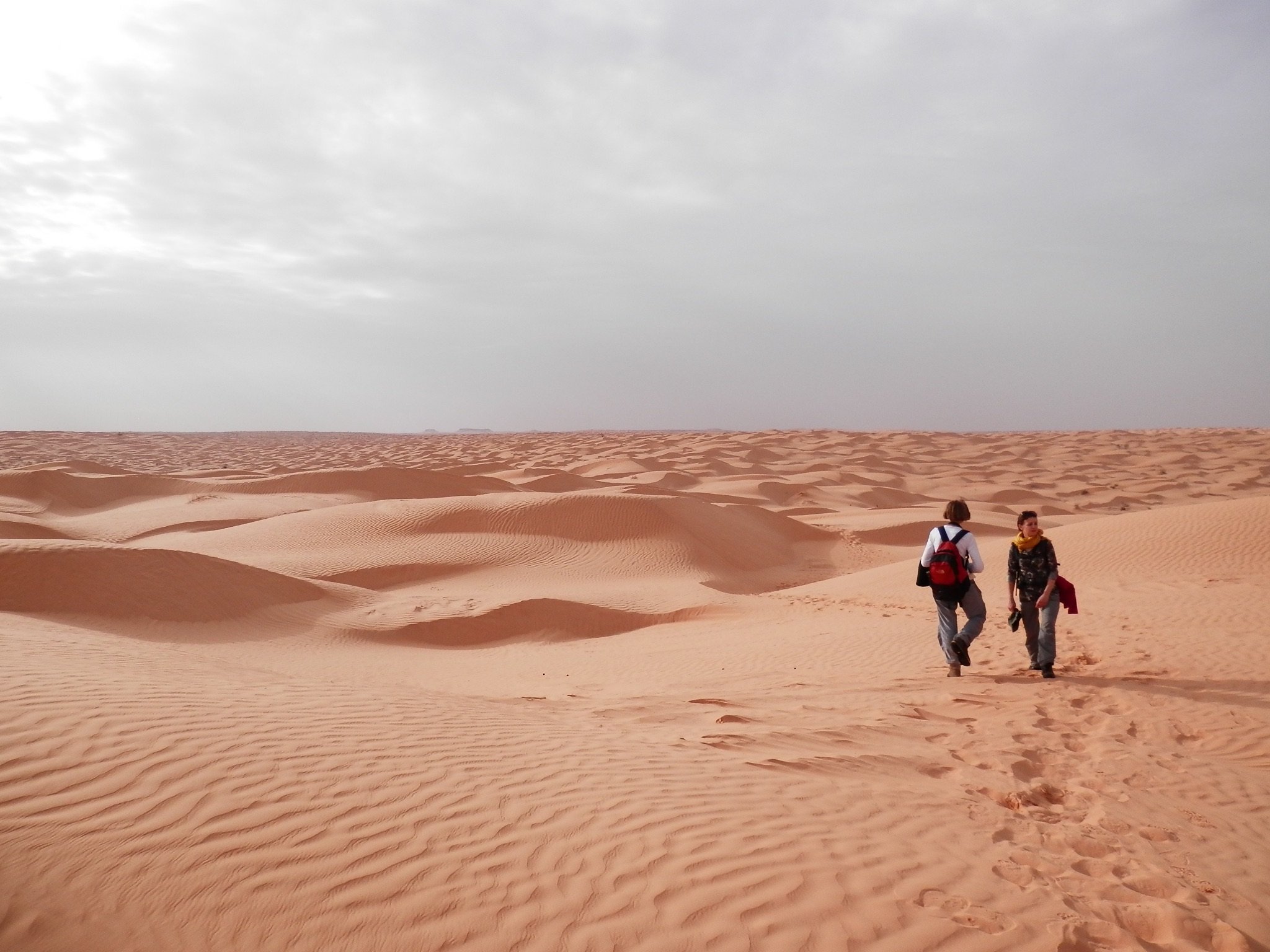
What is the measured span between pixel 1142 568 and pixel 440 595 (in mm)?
12284

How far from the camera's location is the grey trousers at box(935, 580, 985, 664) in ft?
25.4

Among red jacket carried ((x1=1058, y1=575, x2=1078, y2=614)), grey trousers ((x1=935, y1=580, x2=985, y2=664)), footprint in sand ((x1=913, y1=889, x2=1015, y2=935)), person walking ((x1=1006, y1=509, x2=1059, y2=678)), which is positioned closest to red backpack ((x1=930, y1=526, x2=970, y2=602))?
grey trousers ((x1=935, y1=580, x2=985, y2=664))

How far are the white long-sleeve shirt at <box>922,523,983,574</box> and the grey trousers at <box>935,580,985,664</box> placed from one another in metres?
0.23

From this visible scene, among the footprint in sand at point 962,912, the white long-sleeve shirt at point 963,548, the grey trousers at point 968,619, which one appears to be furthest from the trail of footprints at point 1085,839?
the white long-sleeve shirt at point 963,548

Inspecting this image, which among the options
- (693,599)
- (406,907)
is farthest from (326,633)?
(406,907)

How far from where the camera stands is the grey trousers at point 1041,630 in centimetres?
788

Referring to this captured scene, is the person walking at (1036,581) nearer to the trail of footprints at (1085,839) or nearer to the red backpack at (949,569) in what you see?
the red backpack at (949,569)

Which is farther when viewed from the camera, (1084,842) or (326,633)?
(326,633)

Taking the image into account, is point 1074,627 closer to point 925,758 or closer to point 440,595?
point 925,758

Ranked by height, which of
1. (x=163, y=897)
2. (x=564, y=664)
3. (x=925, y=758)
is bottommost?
(x=564, y=664)

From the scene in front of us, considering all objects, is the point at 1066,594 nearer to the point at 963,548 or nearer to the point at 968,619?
the point at 968,619

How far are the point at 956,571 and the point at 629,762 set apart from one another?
3.83 m

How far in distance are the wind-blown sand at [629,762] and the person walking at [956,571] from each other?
623mm

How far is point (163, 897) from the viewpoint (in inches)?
133
